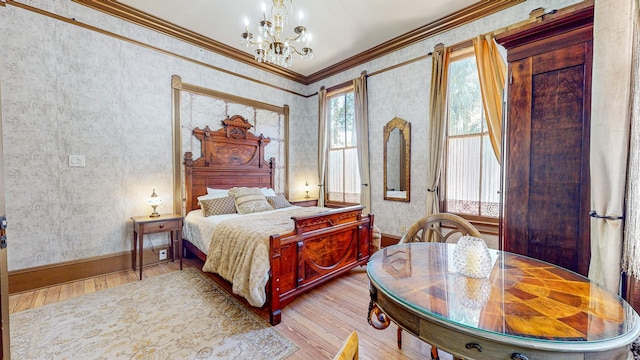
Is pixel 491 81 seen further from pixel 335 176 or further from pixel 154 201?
pixel 154 201

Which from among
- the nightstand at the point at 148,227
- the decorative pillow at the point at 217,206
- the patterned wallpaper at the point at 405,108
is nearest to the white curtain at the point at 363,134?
the patterned wallpaper at the point at 405,108

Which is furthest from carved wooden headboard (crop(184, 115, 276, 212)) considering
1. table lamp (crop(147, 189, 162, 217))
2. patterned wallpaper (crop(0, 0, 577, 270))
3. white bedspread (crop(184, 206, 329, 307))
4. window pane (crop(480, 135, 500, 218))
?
window pane (crop(480, 135, 500, 218))

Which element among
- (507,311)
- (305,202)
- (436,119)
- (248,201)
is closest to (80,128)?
A: (248,201)

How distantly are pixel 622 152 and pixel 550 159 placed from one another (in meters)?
0.29

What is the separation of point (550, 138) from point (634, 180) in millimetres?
403

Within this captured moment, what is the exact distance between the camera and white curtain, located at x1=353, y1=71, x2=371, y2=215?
4.26m

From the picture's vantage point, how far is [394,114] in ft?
12.9

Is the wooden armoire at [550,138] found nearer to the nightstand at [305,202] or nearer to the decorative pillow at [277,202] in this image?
the decorative pillow at [277,202]

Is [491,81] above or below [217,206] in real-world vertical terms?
above

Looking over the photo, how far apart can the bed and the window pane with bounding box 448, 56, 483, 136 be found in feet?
5.53

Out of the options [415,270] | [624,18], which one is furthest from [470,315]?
[624,18]

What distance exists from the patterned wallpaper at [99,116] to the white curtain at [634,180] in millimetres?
2004

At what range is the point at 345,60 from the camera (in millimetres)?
4477

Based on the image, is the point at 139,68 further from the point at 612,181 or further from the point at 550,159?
the point at 612,181
